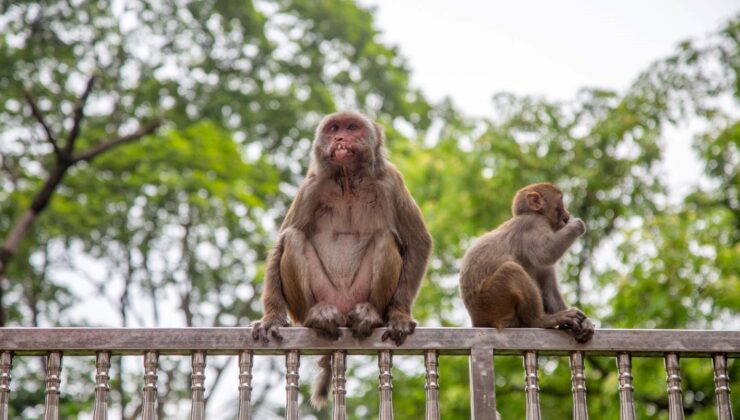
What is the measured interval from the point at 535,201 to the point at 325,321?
230cm

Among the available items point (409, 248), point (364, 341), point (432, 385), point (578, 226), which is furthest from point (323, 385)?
point (578, 226)

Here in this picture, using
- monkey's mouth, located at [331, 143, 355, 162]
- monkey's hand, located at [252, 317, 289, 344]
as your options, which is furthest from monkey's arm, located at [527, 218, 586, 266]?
monkey's hand, located at [252, 317, 289, 344]

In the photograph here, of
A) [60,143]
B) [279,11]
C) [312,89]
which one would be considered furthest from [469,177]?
[60,143]

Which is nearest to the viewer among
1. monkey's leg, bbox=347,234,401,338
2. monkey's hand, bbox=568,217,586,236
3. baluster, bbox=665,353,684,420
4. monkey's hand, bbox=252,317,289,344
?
baluster, bbox=665,353,684,420

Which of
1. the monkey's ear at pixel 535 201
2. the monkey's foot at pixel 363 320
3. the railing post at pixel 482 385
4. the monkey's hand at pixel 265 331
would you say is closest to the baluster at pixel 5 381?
the monkey's hand at pixel 265 331

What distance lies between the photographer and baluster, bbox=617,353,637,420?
619 centimetres

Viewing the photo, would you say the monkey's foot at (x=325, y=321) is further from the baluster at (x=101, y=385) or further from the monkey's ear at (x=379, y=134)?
the monkey's ear at (x=379, y=134)

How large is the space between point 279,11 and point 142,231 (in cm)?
588

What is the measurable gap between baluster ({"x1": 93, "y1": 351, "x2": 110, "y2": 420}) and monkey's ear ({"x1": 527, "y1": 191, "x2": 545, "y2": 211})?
3.61 metres

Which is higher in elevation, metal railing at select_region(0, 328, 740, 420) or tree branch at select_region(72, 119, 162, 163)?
tree branch at select_region(72, 119, 162, 163)

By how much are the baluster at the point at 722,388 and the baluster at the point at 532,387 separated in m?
1.21

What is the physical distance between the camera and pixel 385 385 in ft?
20.3

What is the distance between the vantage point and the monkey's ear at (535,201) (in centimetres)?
771

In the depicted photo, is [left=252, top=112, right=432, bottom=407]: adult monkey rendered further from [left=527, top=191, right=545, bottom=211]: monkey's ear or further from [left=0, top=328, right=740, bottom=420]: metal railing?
[left=527, top=191, right=545, bottom=211]: monkey's ear
